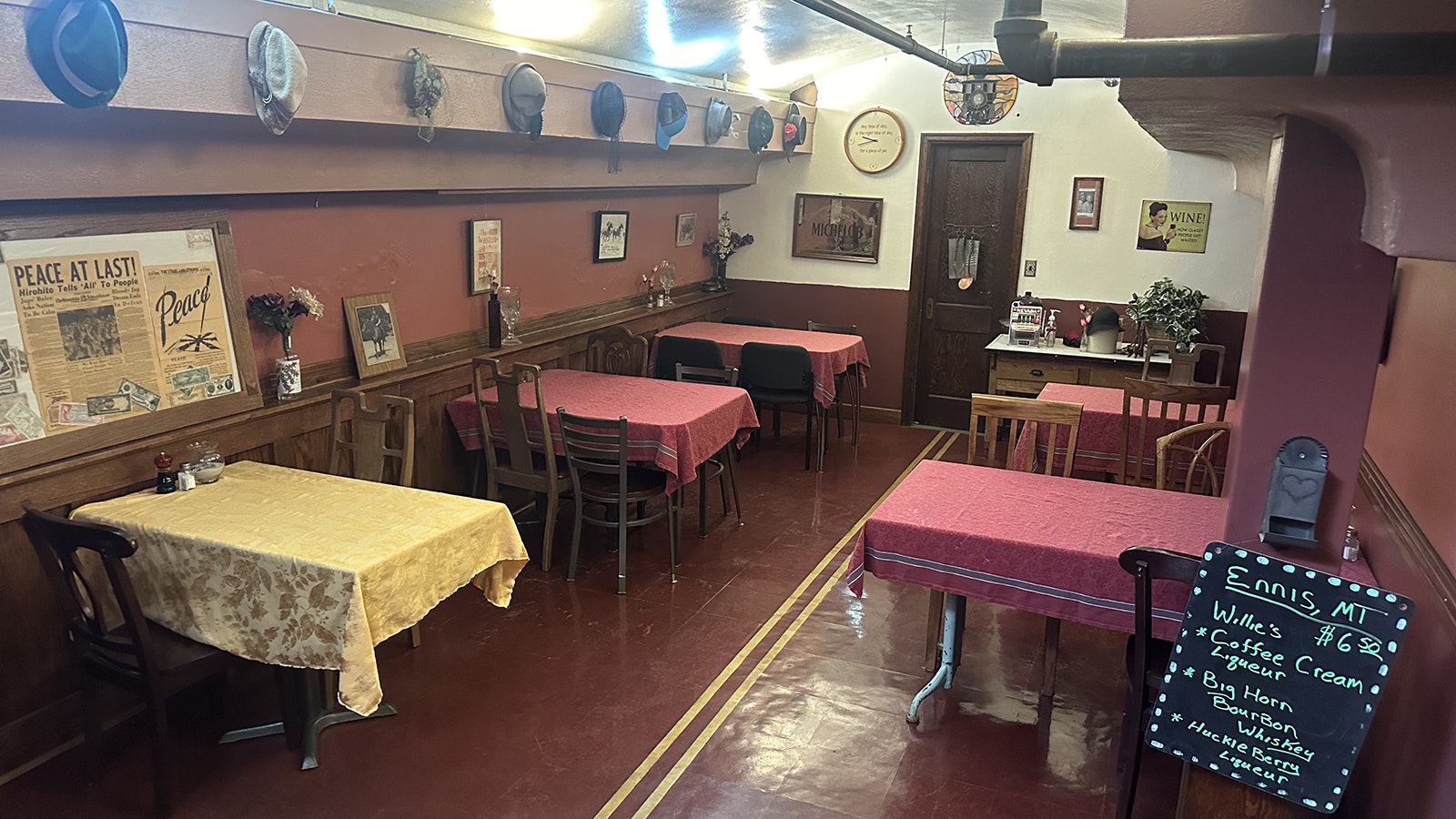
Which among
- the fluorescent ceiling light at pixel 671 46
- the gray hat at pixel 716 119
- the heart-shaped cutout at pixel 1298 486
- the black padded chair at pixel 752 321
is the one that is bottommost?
the black padded chair at pixel 752 321

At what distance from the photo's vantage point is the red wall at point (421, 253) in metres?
4.12

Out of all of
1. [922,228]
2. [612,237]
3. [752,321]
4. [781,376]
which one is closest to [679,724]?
[781,376]

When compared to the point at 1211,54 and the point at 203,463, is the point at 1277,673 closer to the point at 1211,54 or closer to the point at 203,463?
the point at 1211,54

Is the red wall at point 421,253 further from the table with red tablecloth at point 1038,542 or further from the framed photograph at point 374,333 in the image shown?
the table with red tablecloth at point 1038,542

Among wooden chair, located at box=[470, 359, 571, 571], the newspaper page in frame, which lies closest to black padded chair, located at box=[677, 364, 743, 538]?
wooden chair, located at box=[470, 359, 571, 571]

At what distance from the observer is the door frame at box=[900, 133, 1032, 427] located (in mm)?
7172

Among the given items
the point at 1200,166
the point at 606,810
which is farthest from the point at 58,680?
the point at 1200,166

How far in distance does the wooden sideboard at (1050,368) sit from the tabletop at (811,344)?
97 cm

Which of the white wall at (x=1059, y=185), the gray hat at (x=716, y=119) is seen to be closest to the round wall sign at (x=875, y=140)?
the white wall at (x=1059, y=185)

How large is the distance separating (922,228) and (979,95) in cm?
105

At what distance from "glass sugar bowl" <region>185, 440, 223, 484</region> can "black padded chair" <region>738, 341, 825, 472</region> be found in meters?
3.52

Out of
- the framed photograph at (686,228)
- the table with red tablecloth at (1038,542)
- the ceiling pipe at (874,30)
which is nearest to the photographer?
the table with red tablecloth at (1038,542)

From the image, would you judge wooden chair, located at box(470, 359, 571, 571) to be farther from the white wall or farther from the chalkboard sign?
the white wall

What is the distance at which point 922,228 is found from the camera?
7.53m
